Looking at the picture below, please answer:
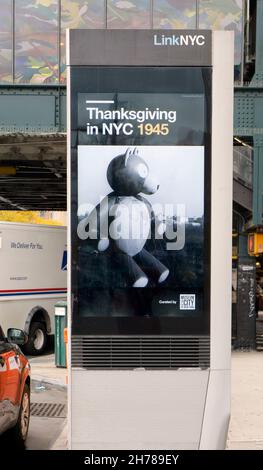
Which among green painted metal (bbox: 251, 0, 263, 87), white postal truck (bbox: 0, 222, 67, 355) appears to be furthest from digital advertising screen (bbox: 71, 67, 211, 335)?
green painted metal (bbox: 251, 0, 263, 87)

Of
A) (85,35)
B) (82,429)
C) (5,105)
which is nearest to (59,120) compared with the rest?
(5,105)

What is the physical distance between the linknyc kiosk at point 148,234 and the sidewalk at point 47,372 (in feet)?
16.9

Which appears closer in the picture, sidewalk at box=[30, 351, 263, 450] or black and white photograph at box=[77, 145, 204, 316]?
black and white photograph at box=[77, 145, 204, 316]

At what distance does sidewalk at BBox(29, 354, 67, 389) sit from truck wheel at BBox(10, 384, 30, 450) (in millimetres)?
3219

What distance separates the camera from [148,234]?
4.38m

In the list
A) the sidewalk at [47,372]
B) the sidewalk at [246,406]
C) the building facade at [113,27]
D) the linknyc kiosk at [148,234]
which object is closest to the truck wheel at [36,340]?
the sidewalk at [47,372]

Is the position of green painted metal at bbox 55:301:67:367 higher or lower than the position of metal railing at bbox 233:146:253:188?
lower

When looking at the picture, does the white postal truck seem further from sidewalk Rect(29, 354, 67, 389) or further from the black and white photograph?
the black and white photograph

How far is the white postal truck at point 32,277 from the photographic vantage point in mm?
12047

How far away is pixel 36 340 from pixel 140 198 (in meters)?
9.46

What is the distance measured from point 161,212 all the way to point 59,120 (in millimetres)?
8096

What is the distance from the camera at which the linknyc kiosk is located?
4.35 meters

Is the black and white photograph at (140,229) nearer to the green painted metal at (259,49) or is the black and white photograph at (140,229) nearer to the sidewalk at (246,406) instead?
the sidewalk at (246,406)

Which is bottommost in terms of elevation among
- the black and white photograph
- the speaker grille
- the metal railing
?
the speaker grille
